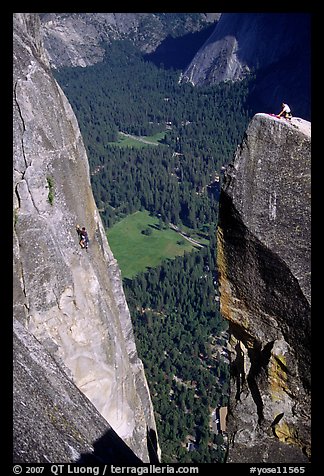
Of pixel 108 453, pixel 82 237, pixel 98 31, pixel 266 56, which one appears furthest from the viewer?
pixel 98 31

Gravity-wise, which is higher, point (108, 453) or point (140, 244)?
point (108, 453)

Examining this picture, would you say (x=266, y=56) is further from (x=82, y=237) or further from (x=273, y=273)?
(x=273, y=273)

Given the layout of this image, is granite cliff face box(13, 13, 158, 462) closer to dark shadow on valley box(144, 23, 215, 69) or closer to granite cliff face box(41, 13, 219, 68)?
granite cliff face box(41, 13, 219, 68)

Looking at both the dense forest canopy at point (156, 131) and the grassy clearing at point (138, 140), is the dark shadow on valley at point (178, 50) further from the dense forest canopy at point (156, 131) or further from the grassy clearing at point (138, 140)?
the grassy clearing at point (138, 140)

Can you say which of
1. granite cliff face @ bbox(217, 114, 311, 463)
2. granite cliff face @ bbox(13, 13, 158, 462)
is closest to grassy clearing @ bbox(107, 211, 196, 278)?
granite cliff face @ bbox(13, 13, 158, 462)

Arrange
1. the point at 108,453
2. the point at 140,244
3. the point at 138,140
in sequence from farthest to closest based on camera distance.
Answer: the point at 138,140
the point at 140,244
the point at 108,453

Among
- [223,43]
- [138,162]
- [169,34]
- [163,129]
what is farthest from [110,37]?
[138,162]

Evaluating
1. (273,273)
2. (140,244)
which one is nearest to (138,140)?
(140,244)
